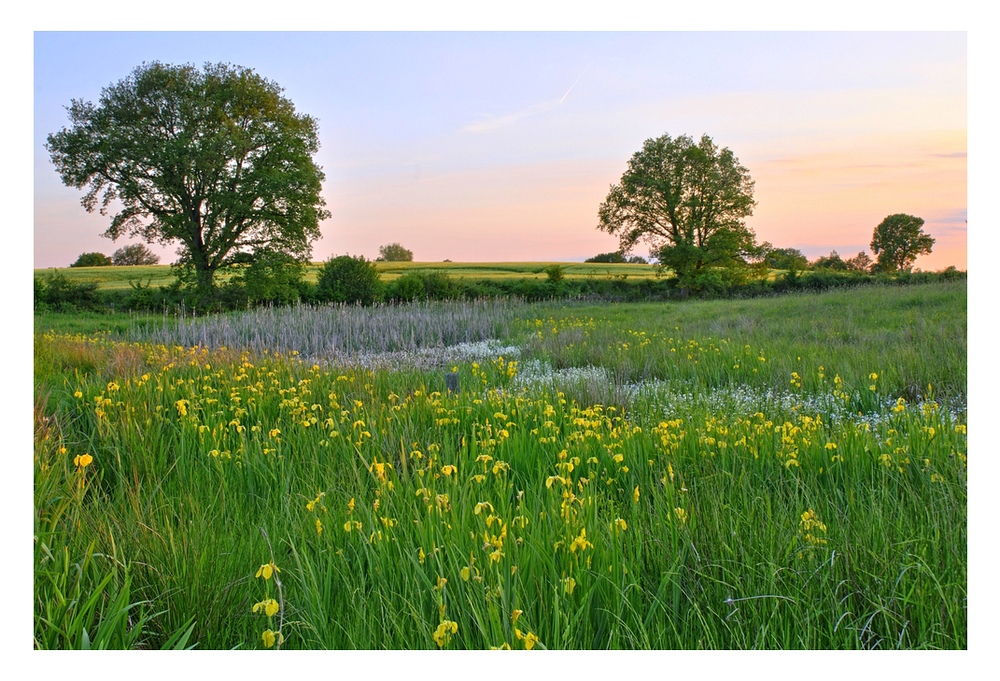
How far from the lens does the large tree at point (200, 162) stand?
20734 mm

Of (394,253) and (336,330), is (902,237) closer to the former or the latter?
(336,330)

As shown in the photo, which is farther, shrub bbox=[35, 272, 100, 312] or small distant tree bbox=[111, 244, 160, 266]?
small distant tree bbox=[111, 244, 160, 266]

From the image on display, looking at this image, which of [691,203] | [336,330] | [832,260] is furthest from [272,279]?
[691,203]

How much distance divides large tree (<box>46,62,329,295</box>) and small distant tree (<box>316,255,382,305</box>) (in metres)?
2.09

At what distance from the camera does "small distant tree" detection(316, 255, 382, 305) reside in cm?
2831

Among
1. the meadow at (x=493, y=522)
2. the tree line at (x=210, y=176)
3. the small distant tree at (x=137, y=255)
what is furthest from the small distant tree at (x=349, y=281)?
the meadow at (x=493, y=522)

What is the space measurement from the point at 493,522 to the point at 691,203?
142 feet

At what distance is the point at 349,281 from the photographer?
28.7 m

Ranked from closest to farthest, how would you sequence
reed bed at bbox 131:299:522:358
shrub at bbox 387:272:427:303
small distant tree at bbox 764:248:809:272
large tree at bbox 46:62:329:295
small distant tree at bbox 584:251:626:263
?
1. reed bed at bbox 131:299:522:358
2. large tree at bbox 46:62:329:295
3. shrub at bbox 387:272:427:303
4. small distant tree at bbox 764:248:809:272
5. small distant tree at bbox 584:251:626:263

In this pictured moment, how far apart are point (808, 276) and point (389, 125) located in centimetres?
3449

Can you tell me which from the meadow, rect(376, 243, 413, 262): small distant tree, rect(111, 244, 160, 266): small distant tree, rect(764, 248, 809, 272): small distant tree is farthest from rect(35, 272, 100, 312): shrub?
rect(764, 248, 809, 272): small distant tree

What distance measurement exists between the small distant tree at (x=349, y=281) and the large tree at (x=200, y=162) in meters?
2.09

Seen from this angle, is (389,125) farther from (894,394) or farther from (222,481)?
(894,394)

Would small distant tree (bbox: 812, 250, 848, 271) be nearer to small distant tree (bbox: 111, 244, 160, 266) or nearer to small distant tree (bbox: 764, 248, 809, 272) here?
small distant tree (bbox: 764, 248, 809, 272)
